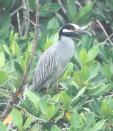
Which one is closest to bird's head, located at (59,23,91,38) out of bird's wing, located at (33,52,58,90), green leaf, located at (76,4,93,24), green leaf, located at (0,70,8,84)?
bird's wing, located at (33,52,58,90)

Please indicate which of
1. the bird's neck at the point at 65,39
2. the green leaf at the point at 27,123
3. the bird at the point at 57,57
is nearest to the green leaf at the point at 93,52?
the bird at the point at 57,57

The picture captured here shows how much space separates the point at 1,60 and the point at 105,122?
1.03m

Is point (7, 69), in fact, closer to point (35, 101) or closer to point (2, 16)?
point (35, 101)

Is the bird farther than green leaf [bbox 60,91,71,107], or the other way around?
the bird

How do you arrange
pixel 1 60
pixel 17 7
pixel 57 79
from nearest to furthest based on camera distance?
pixel 1 60 → pixel 57 79 → pixel 17 7

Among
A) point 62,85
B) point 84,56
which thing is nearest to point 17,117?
point 62,85

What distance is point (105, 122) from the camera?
5086 millimetres

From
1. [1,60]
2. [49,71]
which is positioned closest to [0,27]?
[49,71]

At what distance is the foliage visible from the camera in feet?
16.4

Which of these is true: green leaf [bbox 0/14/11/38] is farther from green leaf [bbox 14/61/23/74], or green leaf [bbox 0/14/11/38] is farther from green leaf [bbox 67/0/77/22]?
green leaf [bbox 14/61/23/74]

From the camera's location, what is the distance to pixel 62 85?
563cm

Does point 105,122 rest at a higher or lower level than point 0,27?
lower

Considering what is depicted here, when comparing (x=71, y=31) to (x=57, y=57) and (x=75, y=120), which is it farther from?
(x=75, y=120)

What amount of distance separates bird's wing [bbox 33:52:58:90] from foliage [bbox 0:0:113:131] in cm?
6
